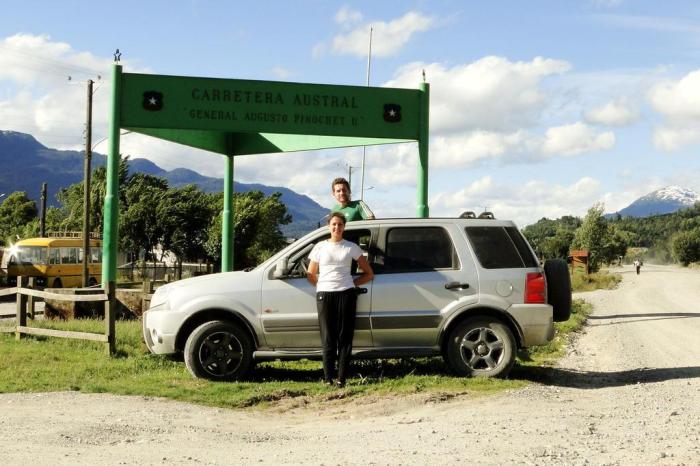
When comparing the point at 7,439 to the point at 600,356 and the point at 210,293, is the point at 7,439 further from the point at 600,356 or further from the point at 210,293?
the point at 600,356

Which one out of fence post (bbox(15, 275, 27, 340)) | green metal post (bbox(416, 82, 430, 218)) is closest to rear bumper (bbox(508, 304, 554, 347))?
green metal post (bbox(416, 82, 430, 218))

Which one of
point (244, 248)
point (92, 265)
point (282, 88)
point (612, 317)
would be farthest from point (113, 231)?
point (244, 248)

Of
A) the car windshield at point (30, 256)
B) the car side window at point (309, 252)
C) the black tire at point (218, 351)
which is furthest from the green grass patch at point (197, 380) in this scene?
the car windshield at point (30, 256)

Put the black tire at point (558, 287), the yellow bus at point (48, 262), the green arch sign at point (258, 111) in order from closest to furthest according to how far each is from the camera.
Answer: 1. the black tire at point (558, 287)
2. the green arch sign at point (258, 111)
3. the yellow bus at point (48, 262)

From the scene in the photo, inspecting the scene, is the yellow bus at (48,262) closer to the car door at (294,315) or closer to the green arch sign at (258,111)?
the green arch sign at (258,111)

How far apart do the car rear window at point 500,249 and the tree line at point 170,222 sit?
5390cm

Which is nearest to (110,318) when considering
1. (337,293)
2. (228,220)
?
(337,293)

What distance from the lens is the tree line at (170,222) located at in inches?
2500

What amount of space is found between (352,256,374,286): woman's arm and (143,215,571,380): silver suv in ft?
0.55

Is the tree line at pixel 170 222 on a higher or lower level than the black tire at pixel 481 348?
higher

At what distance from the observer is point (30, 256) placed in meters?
36.2

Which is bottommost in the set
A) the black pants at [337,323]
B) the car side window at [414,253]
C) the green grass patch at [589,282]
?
the green grass patch at [589,282]

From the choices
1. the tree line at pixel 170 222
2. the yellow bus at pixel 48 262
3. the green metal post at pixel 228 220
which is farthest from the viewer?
the tree line at pixel 170 222

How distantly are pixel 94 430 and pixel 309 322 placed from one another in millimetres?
3006
